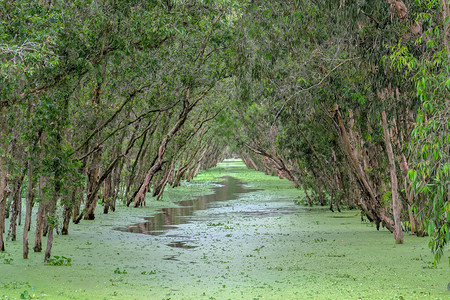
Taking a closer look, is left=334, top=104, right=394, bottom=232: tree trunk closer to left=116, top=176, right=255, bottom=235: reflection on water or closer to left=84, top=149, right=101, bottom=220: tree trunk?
left=116, top=176, right=255, bottom=235: reflection on water

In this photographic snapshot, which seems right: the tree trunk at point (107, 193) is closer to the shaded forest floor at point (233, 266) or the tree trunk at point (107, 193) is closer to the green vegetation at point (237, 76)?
the green vegetation at point (237, 76)

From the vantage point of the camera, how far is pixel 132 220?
2123 cm

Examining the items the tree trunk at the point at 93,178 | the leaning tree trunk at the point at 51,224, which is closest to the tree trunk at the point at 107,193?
the tree trunk at the point at 93,178

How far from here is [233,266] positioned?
35.5 ft

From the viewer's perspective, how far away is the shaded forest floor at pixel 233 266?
8.16 meters

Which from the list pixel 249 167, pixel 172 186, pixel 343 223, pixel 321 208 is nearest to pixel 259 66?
pixel 343 223

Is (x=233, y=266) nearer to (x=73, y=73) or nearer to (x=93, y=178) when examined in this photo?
(x=73, y=73)

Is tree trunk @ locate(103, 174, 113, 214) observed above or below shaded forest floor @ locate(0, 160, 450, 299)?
above

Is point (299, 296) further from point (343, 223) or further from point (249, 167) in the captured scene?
point (249, 167)

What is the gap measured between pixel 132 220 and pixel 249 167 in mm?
84414

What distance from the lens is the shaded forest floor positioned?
8164 millimetres

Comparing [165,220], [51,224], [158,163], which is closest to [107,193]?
[158,163]

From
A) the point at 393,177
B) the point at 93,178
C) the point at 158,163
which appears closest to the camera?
the point at 393,177

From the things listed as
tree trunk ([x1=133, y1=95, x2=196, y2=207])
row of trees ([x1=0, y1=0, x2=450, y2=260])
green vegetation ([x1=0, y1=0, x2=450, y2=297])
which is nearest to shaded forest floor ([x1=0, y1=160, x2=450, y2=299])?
green vegetation ([x1=0, y1=0, x2=450, y2=297])
